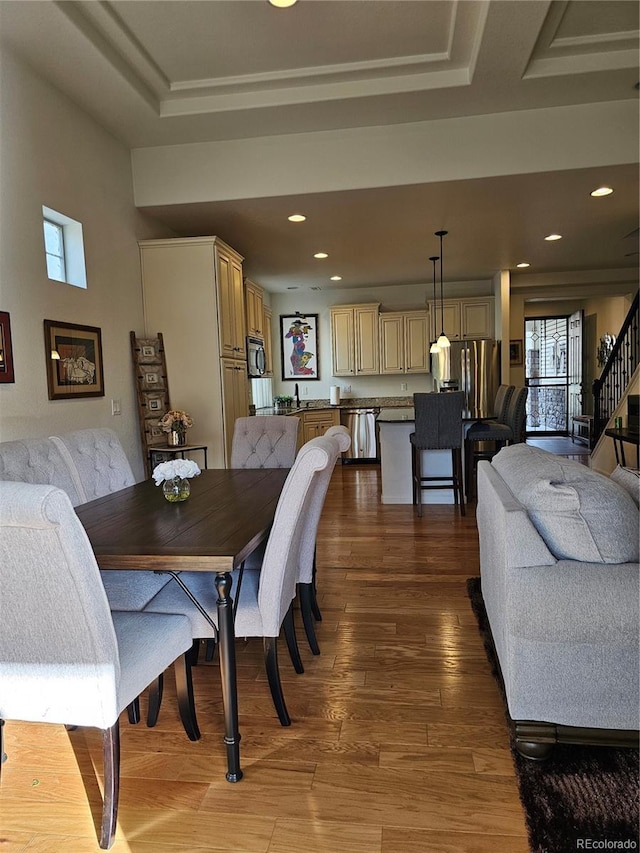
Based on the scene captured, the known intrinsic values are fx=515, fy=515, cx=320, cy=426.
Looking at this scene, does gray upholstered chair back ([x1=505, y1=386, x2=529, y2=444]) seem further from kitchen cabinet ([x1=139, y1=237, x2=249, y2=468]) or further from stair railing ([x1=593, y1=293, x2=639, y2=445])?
kitchen cabinet ([x1=139, y1=237, x2=249, y2=468])

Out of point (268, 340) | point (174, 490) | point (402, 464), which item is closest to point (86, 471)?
point (174, 490)

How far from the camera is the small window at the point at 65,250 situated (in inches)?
131

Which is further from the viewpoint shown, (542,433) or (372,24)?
(542,433)

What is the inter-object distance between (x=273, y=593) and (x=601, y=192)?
426 centimetres

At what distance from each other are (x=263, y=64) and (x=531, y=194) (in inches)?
91.4

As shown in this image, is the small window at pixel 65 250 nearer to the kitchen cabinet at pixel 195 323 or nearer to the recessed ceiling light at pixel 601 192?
the kitchen cabinet at pixel 195 323

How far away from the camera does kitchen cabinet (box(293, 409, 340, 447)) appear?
736cm

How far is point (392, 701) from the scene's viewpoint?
76.8 inches

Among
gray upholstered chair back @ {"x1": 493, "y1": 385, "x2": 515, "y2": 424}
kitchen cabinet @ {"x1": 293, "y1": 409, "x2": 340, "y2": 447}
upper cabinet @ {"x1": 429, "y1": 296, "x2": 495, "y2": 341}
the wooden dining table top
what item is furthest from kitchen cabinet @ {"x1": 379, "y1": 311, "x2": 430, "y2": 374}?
the wooden dining table top

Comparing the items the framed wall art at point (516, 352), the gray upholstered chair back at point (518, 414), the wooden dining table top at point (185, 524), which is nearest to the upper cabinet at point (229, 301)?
the wooden dining table top at point (185, 524)

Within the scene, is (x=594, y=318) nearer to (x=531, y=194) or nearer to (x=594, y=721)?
(x=531, y=194)

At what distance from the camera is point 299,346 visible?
8.26 meters

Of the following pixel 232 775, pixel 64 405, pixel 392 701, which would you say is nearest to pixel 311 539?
pixel 392 701

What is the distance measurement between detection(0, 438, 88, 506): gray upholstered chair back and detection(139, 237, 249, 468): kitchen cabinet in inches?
76.7
